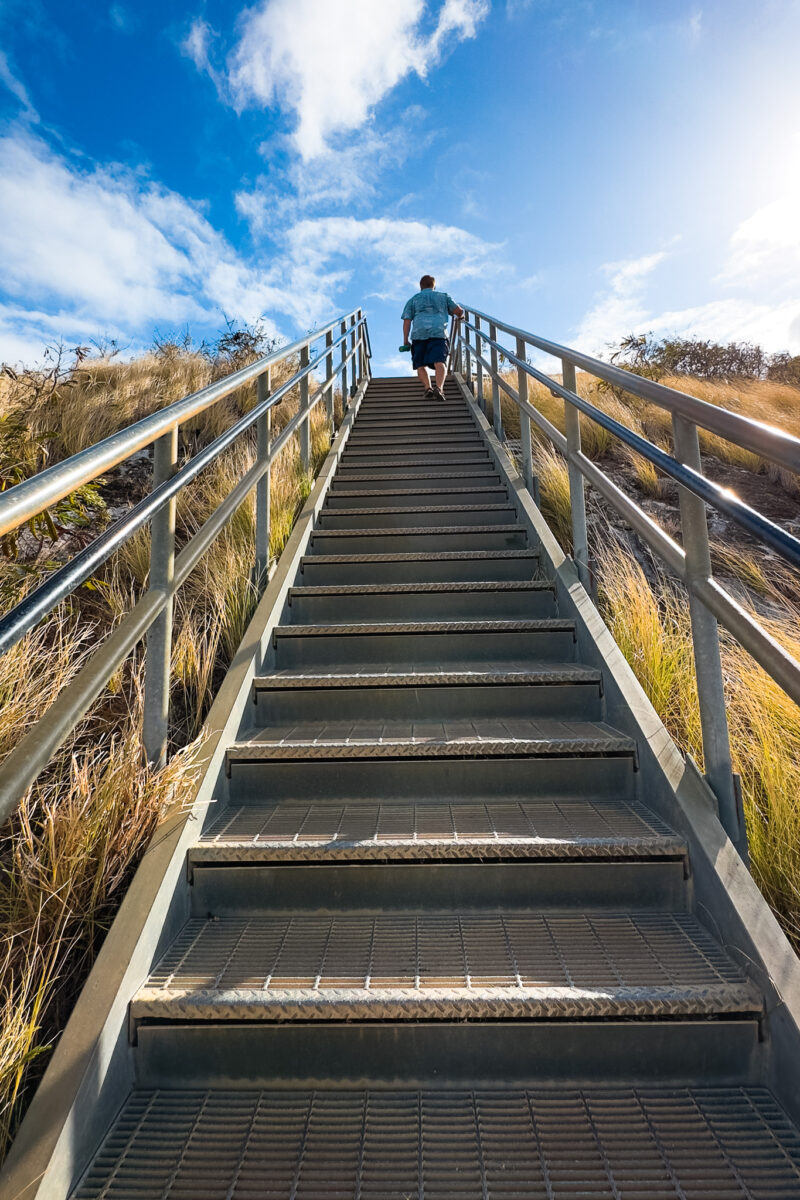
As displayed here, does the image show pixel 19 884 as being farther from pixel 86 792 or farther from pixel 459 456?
pixel 459 456

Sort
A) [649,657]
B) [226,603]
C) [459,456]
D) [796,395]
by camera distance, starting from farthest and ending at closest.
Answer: [796,395] < [459,456] < [226,603] < [649,657]

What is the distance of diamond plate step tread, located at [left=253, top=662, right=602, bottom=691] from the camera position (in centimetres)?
232

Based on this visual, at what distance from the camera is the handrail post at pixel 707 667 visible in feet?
5.32

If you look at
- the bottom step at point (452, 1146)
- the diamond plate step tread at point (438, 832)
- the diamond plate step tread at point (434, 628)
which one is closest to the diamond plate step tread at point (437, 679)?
the diamond plate step tread at point (434, 628)

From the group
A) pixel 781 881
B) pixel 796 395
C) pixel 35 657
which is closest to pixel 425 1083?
pixel 781 881

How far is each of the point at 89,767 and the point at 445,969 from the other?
3.69 ft

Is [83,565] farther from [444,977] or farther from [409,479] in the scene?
[409,479]

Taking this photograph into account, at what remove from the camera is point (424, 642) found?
2.73m

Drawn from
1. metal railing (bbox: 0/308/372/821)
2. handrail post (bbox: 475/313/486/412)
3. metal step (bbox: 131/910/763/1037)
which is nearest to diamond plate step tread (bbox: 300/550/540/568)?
metal railing (bbox: 0/308/372/821)

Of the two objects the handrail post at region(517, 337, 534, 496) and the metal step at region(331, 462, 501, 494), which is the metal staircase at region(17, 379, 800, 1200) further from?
the metal step at region(331, 462, 501, 494)

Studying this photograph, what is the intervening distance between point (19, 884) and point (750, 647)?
1796 millimetres

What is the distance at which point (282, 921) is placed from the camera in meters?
1.64

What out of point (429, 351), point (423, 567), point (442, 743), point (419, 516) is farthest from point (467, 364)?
point (442, 743)

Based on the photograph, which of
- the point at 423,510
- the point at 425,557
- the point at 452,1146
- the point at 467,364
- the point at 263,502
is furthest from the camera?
the point at 467,364
